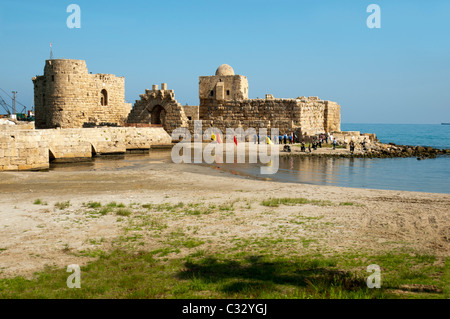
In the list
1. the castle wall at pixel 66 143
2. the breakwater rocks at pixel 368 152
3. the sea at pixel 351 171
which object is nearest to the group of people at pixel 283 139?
the breakwater rocks at pixel 368 152

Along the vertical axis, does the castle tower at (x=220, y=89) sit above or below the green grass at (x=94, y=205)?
above

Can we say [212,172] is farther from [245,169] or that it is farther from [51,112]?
[51,112]

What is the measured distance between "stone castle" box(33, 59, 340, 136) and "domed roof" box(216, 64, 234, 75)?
8.92ft

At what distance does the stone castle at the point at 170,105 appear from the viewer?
31.3 metres

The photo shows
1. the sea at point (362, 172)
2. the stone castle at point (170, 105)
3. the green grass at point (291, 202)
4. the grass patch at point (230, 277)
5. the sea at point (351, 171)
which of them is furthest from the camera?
the stone castle at point (170, 105)

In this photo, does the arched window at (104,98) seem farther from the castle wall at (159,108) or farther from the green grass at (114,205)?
the green grass at (114,205)

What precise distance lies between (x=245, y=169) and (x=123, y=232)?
11270 mm

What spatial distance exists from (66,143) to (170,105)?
12294 mm

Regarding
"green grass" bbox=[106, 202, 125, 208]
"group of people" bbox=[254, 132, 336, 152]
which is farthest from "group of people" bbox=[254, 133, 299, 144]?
"green grass" bbox=[106, 202, 125, 208]

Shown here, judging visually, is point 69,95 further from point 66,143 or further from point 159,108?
point 66,143

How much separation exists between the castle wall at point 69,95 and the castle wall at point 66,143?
6.65 m

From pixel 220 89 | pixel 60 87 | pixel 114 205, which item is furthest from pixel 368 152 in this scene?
pixel 60 87

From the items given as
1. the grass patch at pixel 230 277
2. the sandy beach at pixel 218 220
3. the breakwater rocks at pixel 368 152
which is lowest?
the grass patch at pixel 230 277

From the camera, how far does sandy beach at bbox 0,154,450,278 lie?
6.80 metres
